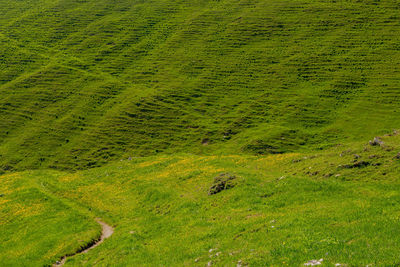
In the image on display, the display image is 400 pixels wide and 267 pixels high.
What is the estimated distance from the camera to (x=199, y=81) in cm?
9419

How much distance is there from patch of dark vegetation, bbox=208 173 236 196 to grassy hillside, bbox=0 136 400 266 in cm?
71

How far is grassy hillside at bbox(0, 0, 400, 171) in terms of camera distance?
72062 mm

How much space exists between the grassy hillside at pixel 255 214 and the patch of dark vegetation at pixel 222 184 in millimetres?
713

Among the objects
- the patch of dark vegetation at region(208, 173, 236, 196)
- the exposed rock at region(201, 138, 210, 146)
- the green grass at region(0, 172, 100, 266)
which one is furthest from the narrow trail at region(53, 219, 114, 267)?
the exposed rock at region(201, 138, 210, 146)

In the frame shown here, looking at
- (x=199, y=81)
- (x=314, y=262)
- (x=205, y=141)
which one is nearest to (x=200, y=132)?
(x=205, y=141)

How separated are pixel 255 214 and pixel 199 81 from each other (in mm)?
72881

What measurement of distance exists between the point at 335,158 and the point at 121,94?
7079 cm

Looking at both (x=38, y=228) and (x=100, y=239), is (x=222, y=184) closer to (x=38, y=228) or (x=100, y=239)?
(x=100, y=239)

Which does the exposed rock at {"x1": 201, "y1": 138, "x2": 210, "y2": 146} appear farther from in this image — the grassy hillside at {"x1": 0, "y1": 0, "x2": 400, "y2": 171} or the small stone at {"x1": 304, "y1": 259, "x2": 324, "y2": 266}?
the small stone at {"x1": 304, "y1": 259, "x2": 324, "y2": 266}

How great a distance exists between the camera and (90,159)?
2820 inches

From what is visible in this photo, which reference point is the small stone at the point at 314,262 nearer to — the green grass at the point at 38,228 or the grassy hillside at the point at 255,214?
the grassy hillside at the point at 255,214

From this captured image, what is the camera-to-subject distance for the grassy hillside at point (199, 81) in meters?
72.1

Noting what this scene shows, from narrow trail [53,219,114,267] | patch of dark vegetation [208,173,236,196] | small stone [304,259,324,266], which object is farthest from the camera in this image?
patch of dark vegetation [208,173,236,196]

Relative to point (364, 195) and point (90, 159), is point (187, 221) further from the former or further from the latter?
point (90, 159)
